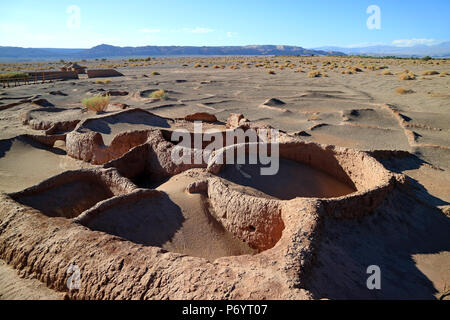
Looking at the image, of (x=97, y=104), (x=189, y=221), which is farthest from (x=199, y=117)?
(x=189, y=221)

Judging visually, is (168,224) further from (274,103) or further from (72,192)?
(274,103)

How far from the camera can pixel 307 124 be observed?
30.9ft

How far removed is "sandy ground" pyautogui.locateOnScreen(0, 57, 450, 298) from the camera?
141 inches

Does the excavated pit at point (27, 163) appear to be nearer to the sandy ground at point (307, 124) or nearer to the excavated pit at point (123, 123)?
the sandy ground at point (307, 124)

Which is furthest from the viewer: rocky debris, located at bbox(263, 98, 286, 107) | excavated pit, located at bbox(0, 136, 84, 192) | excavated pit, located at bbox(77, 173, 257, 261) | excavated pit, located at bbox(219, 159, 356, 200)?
rocky debris, located at bbox(263, 98, 286, 107)

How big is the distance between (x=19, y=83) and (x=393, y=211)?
906 inches

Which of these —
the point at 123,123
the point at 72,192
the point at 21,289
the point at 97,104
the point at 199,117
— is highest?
the point at 97,104

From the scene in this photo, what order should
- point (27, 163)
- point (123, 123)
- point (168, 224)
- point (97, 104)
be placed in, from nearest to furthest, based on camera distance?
point (168, 224) < point (27, 163) < point (123, 123) < point (97, 104)

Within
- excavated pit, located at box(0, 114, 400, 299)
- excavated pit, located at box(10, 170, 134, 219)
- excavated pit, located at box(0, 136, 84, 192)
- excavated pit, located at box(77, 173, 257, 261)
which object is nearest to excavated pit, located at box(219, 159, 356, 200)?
excavated pit, located at box(0, 114, 400, 299)

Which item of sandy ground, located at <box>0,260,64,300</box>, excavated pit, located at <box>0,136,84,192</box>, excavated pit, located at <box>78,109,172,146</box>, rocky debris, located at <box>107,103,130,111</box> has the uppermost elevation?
rocky debris, located at <box>107,103,130,111</box>

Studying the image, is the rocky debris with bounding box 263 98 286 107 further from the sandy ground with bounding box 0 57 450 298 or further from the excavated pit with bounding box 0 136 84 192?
the excavated pit with bounding box 0 136 84 192

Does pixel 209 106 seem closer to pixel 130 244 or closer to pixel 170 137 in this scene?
pixel 170 137

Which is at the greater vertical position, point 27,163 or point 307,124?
point 307,124
